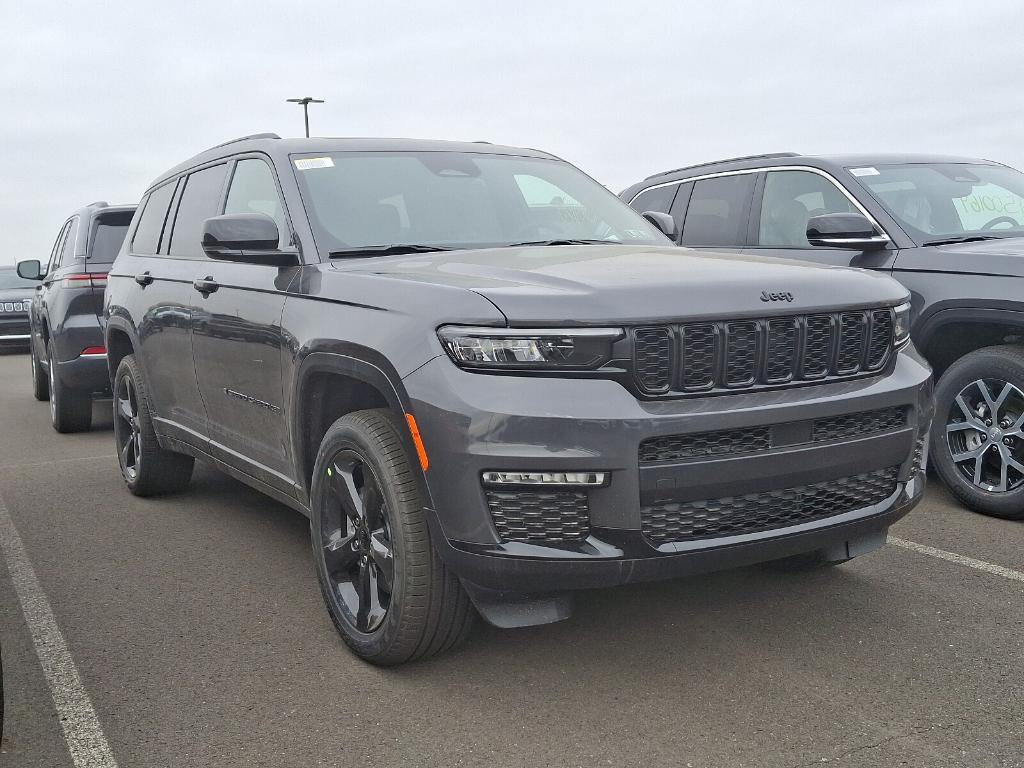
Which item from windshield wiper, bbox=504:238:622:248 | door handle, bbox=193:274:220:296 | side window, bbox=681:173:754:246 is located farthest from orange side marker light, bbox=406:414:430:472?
side window, bbox=681:173:754:246

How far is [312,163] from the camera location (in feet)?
14.5

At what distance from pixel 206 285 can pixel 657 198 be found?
3705 millimetres

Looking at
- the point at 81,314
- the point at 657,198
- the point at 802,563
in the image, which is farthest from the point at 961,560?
the point at 81,314

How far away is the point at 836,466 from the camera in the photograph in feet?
10.7

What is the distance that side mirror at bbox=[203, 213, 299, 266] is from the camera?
395 centimetres

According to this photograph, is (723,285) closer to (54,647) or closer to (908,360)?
(908,360)

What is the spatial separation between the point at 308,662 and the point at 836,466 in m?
1.85

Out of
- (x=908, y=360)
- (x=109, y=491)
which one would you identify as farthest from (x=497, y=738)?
(x=109, y=491)

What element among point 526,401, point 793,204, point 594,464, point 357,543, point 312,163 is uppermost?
point 312,163

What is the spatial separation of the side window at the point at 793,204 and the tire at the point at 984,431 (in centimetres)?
132

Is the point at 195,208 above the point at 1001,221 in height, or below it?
above

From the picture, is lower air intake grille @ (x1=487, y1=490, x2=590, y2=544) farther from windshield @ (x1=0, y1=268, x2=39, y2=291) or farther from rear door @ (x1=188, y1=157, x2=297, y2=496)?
windshield @ (x1=0, y1=268, x2=39, y2=291)

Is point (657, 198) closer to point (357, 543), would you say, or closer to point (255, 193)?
point (255, 193)

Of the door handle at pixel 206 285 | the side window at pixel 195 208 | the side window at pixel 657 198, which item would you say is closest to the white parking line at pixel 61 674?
the door handle at pixel 206 285
